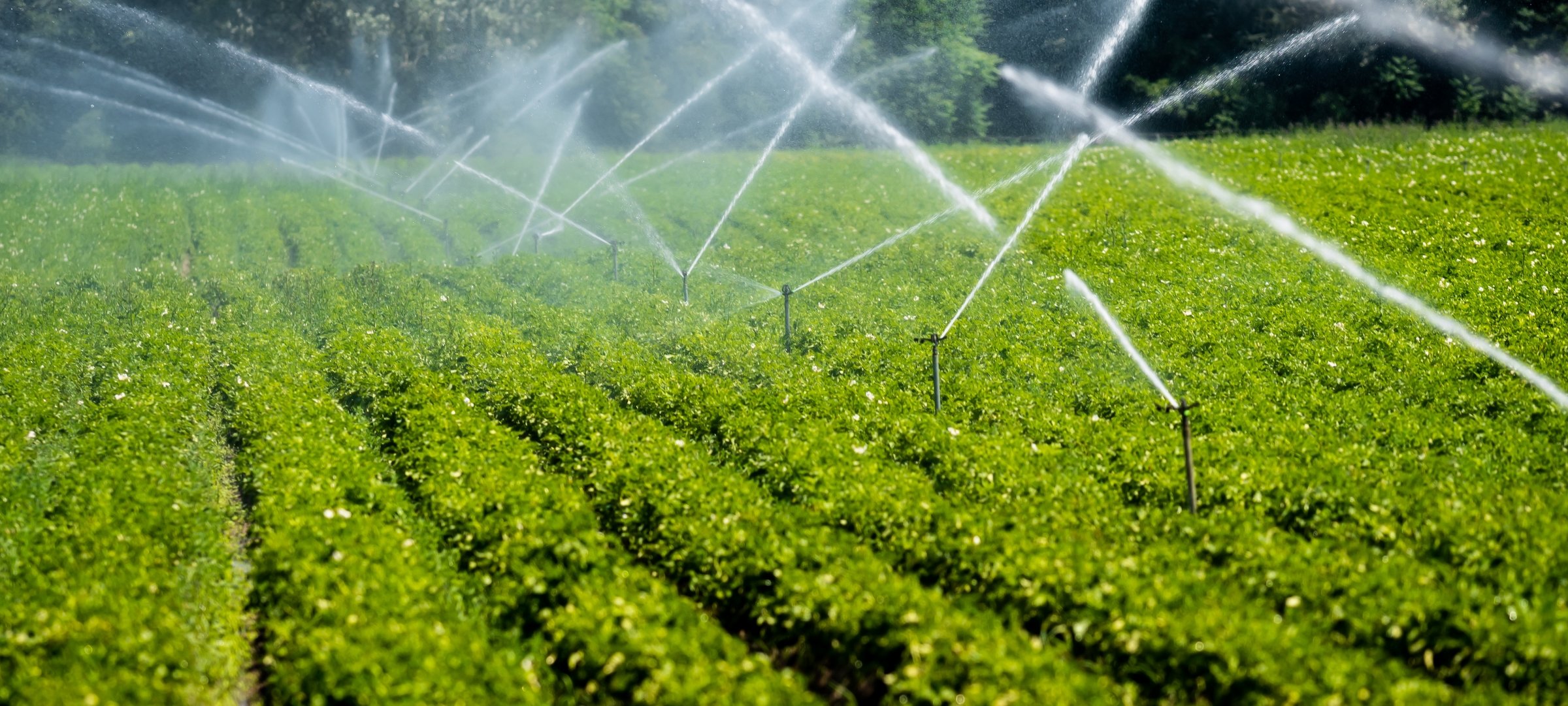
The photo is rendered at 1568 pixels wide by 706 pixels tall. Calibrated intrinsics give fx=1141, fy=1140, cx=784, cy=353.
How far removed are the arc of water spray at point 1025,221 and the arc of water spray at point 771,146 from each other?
483 centimetres

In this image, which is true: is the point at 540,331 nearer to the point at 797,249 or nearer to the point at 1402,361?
the point at 797,249

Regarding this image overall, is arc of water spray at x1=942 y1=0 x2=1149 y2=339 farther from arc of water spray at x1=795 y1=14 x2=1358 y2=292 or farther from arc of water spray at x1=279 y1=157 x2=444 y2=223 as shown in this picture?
arc of water spray at x1=279 y1=157 x2=444 y2=223

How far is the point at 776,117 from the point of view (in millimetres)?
60594

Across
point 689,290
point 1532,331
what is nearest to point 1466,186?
point 1532,331

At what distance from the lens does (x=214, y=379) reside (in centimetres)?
1573

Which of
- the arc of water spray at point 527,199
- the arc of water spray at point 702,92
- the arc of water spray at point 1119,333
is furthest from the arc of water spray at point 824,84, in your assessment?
the arc of water spray at point 1119,333

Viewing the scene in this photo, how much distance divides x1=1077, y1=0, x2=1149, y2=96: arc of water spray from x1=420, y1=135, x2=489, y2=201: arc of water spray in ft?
93.4

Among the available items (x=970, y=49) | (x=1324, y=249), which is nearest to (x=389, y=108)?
(x=970, y=49)

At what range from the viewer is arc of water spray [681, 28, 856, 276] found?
87.5 feet

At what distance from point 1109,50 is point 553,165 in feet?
94.6

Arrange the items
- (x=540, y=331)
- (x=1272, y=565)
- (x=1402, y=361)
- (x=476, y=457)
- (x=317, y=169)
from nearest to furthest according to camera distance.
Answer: (x=1272, y=565)
(x=476, y=457)
(x=1402, y=361)
(x=540, y=331)
(x=317, y=169)

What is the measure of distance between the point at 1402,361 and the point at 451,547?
11671mm

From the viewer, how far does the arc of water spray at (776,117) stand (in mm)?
44500

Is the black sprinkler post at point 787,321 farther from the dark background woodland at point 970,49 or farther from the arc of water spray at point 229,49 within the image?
the arc of water spray at point 229,49
